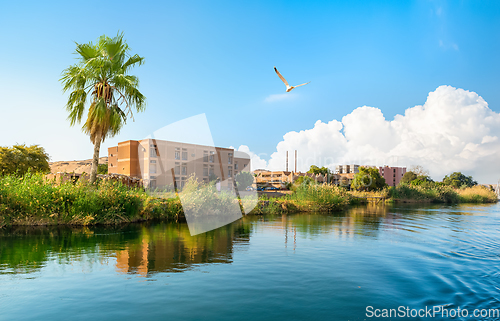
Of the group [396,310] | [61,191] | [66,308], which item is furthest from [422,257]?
[61,191]

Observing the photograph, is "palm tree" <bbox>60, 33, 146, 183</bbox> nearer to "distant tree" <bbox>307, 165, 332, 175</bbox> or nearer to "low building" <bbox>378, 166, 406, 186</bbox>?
"distant tree" <bbox>307, 165, 332, 175</bbox>

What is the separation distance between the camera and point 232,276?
23.6 ft

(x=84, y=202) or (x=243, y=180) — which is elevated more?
(x=243, y=180)

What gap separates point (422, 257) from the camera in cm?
963

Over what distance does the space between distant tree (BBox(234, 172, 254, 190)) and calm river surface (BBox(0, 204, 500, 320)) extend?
236 feet

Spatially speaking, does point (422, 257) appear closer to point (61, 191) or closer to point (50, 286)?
point (50, 286)

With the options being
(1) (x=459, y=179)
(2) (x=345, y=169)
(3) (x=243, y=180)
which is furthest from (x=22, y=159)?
(2) (x=345, y=169)

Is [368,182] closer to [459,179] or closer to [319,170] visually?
[319,170]

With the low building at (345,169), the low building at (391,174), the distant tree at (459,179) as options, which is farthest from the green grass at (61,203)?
the low building at (345,169)

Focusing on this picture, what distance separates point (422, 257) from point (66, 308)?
9.22 meters

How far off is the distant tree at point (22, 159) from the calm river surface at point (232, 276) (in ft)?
104

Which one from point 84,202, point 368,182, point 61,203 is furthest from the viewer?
point 368,182

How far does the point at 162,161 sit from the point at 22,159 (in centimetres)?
3437

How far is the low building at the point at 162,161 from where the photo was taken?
234 feet
